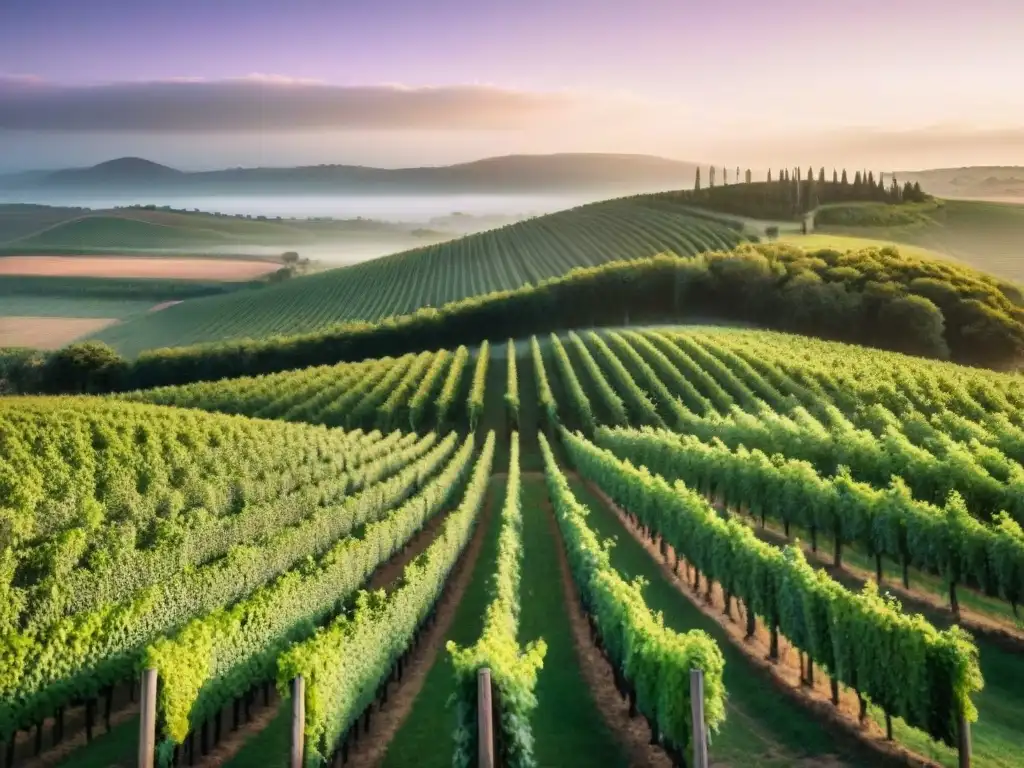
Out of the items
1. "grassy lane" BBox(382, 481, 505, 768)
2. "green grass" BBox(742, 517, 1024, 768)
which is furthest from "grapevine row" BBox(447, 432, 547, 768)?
"green grass" BBox(742, 517, 1024, 768)

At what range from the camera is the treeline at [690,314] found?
81750 mm

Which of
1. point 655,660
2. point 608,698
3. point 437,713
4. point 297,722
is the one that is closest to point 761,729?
point 608,698

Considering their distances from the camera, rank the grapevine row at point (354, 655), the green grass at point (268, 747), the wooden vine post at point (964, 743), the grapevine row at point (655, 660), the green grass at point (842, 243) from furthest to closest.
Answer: the green grass at point (842, 243), the green grass at point (268, 747), the grapevine row at point (354, 655), the wooden vine post at point (964, 743), the grapevine row at point (655, 660)

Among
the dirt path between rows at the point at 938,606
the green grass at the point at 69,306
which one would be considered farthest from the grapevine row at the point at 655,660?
the green grass at the point at 69,306

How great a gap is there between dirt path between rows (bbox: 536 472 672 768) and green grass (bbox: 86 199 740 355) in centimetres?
8546

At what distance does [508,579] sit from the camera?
20703mm

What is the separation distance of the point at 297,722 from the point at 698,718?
5309 millimetres

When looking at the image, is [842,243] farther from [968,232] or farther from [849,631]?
[849,631]

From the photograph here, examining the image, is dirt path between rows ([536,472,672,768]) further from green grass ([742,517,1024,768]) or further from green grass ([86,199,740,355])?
green grass ([86,199,740,355])

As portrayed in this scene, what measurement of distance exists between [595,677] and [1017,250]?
113 metres

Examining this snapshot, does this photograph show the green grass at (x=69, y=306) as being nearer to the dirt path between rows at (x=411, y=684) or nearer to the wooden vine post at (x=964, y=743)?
the dirt path between rows at (x=411, y=684)

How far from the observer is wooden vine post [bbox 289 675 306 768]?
13.3m

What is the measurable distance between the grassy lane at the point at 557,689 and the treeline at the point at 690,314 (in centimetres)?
6073

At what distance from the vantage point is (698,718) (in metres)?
12.7
